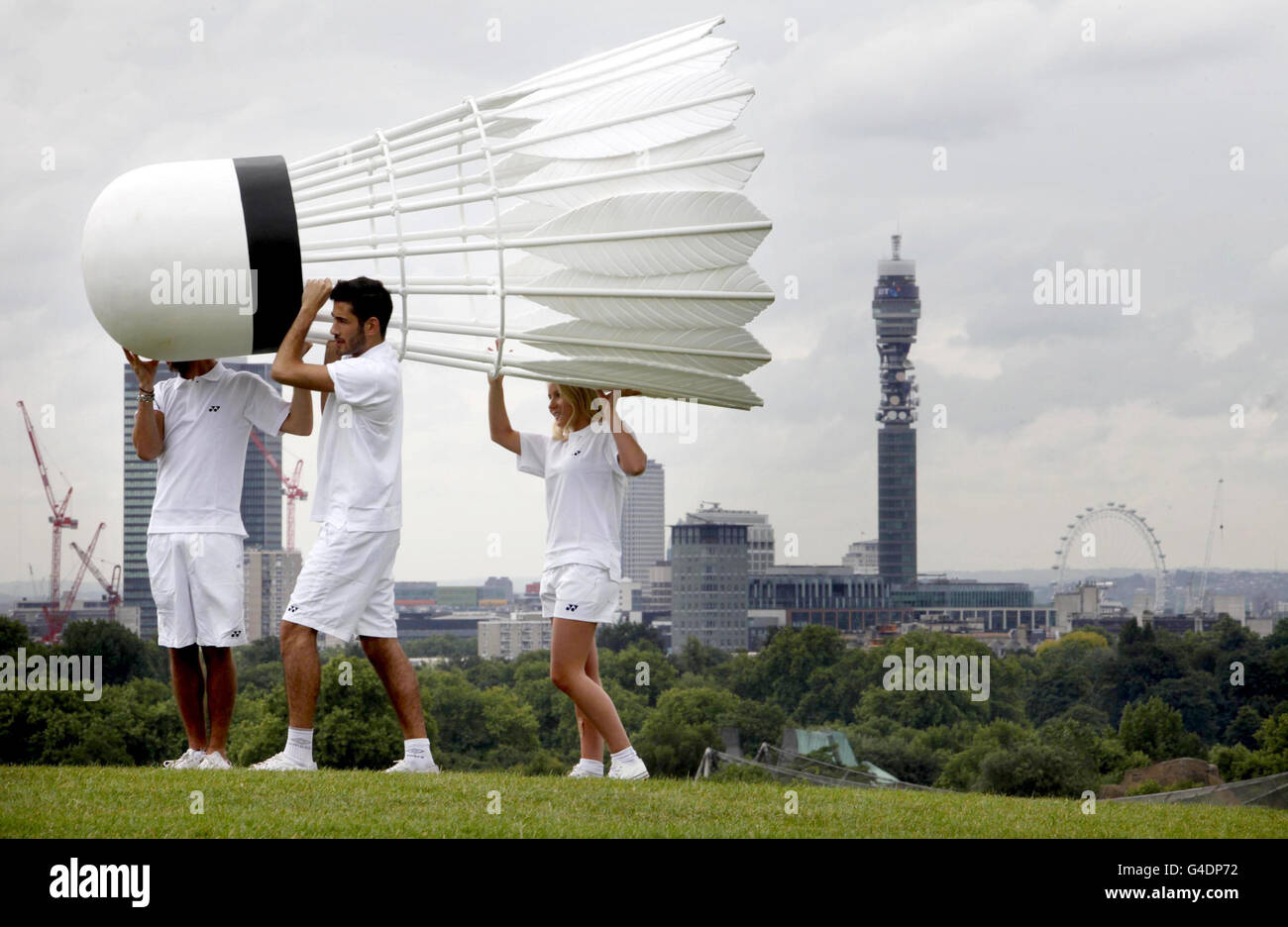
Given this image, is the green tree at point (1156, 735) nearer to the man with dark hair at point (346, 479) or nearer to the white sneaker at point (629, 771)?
the white sneaker at point (629, 771)

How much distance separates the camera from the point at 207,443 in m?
9.58

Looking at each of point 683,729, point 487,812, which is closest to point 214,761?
point 487,812

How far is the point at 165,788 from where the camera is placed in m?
8.20

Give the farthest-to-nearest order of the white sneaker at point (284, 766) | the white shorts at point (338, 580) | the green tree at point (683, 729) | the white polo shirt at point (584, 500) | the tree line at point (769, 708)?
the green tree at point (683, 729)
the tree line at point (769, 708)
the white polo shirt at point (584, 500)
the white sneaker at point (284, 766)
the white shorts at point (338, 580)

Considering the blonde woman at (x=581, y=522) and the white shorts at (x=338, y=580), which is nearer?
the white shorts at (x=338, y=580)

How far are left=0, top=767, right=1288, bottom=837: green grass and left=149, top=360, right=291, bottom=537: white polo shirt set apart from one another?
1776 mm

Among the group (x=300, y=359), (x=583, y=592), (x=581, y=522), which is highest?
(x=300, y=359)

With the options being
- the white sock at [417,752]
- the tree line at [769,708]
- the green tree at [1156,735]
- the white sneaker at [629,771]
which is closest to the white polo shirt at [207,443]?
the white sock at [417,752]

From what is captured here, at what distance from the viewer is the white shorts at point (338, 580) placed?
29.3 ft

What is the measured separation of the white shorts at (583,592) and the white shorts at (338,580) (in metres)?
1.31

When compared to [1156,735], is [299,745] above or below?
above

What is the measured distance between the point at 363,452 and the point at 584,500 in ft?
5.46

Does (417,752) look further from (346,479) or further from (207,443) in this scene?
(207,443)

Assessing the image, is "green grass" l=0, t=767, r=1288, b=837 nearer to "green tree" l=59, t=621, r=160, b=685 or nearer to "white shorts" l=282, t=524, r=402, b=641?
"white shorts" l=282, t=524, r=402, b=641
